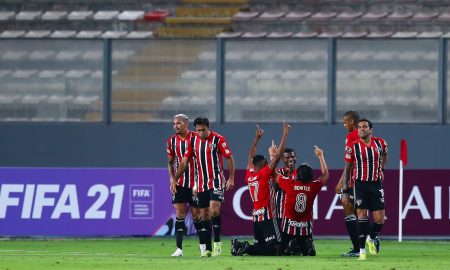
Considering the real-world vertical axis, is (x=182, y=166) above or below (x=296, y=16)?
below

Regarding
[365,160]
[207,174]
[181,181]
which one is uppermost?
[365,160]

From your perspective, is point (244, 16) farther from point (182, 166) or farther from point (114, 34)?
point (182, 166)

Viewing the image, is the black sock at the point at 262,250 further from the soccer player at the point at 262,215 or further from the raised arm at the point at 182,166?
the raised arm at the point at 182,166

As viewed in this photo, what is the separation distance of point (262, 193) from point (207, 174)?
835 mm

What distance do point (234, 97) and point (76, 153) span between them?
11.0 feet

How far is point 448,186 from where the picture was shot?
70.8 feet

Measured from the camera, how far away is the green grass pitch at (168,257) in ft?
46.9

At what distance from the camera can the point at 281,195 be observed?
17.7 meters

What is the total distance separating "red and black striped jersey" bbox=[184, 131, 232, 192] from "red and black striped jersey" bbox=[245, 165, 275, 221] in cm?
49

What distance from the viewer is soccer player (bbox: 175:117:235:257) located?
16.5 meters

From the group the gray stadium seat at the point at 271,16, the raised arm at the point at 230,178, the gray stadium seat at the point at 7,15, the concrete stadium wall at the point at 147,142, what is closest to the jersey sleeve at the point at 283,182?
the raised arm at the point at 230,178

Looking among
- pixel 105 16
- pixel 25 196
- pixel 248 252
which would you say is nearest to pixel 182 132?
pixel 248 252

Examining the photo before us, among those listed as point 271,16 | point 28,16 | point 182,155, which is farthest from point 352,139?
point 28,16

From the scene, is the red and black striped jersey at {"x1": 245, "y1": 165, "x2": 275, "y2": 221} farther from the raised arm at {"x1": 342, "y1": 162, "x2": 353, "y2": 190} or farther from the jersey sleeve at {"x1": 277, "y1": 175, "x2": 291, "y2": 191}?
the raised arm at {"x1": 342, "y1": 162, "x2": 353, "y2": 190}
